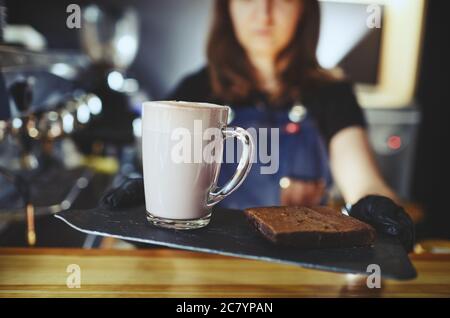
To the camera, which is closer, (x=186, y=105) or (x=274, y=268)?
(x=186, y=105)

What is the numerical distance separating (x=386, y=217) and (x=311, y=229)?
131 mm

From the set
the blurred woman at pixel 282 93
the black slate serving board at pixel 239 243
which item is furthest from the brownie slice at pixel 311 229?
the blurred woman at pixel 282 93

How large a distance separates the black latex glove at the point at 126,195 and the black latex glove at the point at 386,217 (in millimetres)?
287

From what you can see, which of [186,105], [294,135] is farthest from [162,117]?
[294,135]

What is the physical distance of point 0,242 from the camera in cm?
90

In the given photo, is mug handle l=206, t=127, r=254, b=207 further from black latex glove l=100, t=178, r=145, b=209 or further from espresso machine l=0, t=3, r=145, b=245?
espresso machine l=0, t=3, r=145, b=245

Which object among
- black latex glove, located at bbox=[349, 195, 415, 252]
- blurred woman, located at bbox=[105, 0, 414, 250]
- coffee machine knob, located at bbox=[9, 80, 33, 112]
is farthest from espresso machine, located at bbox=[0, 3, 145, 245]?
black latex glove, located at bbox=[349, 195, 415, 252]

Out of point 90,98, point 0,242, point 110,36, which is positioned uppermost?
point 110,36

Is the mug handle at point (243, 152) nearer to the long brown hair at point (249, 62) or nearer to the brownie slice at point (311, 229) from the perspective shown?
the brownie slice at point (311, 229)

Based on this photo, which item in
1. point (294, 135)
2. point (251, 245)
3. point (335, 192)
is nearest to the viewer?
point (251, 245)

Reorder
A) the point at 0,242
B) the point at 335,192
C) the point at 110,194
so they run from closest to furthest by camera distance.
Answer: the point at 110,194 → the point at 0,242 → the point at 335,192

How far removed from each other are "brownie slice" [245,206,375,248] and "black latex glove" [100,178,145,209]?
0.53 ft

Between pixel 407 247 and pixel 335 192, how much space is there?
5.89 ft

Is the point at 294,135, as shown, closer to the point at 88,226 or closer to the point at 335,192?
the point at 335,192
